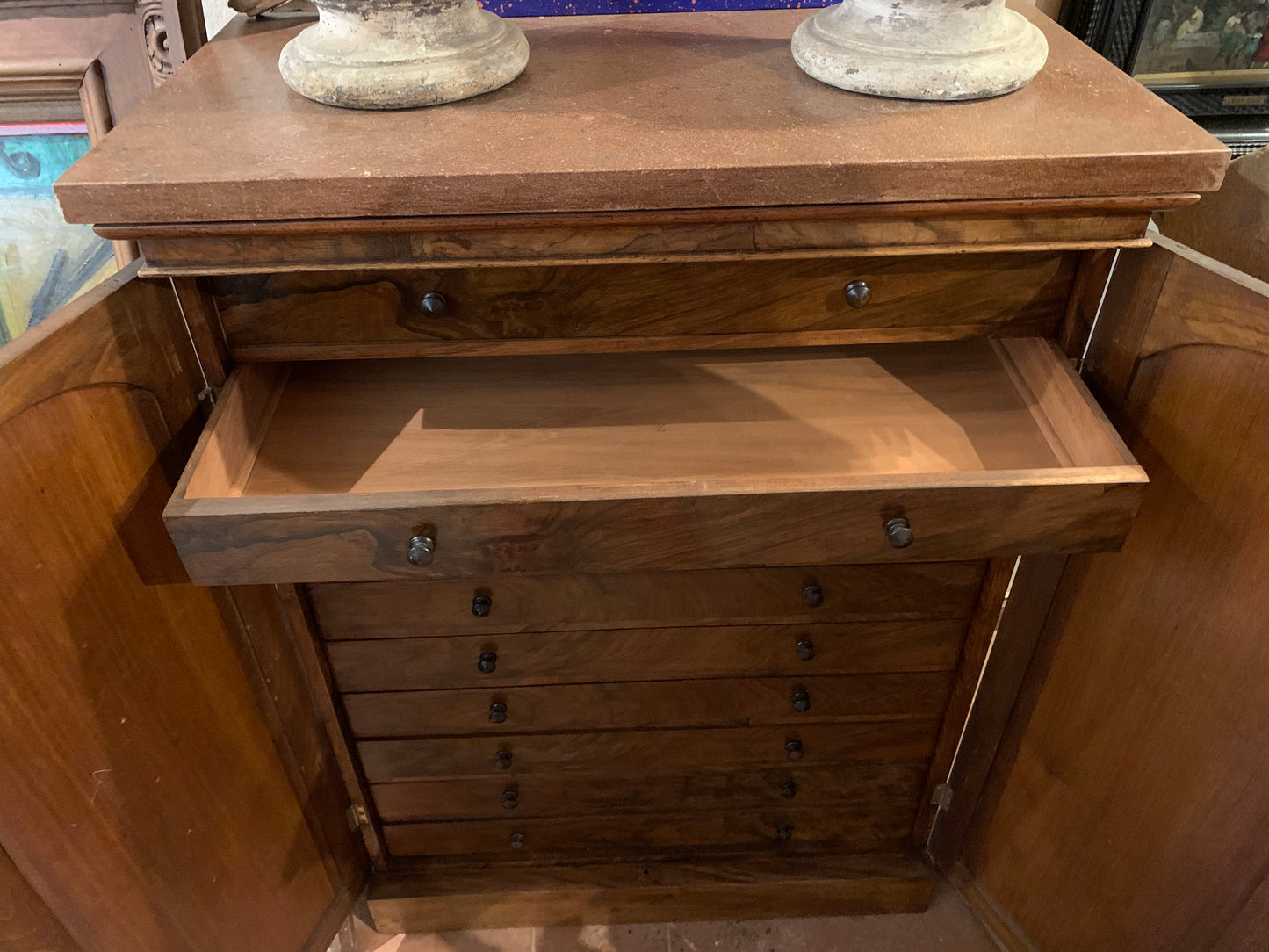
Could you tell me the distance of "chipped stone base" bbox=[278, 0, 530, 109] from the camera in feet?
2.76

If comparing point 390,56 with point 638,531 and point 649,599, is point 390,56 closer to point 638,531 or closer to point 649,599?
point 638,531

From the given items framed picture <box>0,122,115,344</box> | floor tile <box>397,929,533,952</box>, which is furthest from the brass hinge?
floor tile <box>397,929,533,952</box>

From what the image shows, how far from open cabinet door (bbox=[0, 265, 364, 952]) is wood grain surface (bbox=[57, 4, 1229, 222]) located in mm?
134

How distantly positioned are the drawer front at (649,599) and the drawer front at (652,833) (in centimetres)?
41

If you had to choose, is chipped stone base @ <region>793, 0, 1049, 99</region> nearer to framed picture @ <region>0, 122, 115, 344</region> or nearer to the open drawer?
the open drawer

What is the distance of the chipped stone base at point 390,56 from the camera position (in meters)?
0.84

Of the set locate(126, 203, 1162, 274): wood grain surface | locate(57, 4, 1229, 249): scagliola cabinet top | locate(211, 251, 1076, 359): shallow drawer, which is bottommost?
locate(211, 251, 1076, 359): shallow drawer

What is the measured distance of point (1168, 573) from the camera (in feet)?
2.97

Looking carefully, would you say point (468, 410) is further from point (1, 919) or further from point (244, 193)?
point (1, 919)

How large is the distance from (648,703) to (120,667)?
23.3 inches

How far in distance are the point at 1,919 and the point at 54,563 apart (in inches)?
12.9

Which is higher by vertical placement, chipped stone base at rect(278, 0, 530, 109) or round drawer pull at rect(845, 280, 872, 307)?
chipped stone base at rect(278, 0, 530, 109)

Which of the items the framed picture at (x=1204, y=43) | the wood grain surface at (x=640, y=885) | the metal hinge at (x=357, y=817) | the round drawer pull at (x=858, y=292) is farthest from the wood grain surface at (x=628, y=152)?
the wood grain surface at (x=640, y=885)

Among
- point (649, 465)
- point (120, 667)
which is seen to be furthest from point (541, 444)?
point (120, 667)
